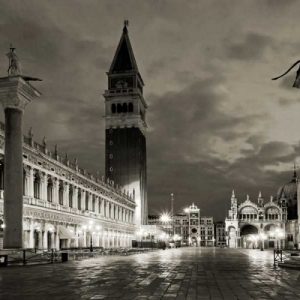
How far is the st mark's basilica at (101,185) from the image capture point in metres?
58.4

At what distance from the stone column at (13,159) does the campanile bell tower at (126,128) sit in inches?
3711

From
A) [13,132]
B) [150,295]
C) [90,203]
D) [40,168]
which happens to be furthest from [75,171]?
[150,295]

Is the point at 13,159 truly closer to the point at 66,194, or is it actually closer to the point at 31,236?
the point at 31,236

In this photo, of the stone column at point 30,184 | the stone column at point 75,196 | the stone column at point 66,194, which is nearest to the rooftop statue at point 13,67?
the stone column at point 30,184

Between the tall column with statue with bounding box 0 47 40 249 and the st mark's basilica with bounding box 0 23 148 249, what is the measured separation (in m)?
3.73

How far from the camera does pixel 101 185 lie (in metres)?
94.6

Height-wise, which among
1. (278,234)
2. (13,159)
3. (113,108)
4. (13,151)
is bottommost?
(278,234)

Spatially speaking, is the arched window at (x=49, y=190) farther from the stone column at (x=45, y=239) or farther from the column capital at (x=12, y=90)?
the column capital at (x=12, y=90)

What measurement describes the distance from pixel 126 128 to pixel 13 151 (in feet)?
329

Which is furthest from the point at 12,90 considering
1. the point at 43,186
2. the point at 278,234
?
the point at 278,234

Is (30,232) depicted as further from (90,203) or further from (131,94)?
(131,94)

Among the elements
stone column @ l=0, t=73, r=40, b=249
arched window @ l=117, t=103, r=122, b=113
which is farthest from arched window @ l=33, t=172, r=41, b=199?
arched window @ l=117, t=103, r=122, b=113

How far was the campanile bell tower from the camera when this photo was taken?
135625mm

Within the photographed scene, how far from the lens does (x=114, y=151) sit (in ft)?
451
